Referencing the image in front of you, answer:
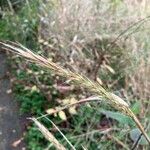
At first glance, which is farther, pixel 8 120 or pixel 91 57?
pixel 8 120

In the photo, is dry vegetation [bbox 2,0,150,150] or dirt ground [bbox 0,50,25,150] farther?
dirt ground [bbox 0,50,25,150]

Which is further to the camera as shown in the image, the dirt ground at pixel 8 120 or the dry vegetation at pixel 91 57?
the dirt ground at pixel 8 120

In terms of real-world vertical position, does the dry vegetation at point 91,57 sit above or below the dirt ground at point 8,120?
A: above

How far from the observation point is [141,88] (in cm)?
294

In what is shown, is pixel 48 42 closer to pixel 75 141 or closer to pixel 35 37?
pixel 35 37

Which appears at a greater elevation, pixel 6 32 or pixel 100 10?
pixel 100 10

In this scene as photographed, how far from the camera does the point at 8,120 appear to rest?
3686 millimetres

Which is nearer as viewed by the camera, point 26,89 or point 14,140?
point 14,140

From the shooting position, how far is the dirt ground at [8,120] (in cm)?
342

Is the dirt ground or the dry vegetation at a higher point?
the dry vegetation

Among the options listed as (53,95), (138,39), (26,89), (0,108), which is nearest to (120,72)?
(138,39)

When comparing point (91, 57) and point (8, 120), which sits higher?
point (91, 57)

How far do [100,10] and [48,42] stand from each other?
0.53 m

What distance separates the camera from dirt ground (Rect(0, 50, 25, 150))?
342 centimetres
